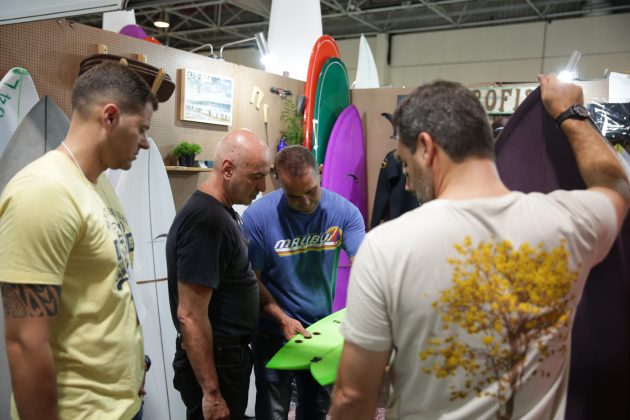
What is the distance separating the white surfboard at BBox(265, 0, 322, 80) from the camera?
16.1 ft

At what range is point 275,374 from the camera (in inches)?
88.1

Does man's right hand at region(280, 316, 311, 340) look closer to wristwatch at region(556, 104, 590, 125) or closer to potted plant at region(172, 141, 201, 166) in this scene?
wristwatch at region(556, 104, 590, 125)

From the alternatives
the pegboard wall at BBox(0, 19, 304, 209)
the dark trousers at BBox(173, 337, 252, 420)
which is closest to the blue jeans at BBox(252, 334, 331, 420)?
the dark trousers at BBox(173, 337, 252, 420)

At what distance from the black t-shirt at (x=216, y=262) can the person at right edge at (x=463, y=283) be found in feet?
2.61

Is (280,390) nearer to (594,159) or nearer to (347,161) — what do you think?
(594,159)

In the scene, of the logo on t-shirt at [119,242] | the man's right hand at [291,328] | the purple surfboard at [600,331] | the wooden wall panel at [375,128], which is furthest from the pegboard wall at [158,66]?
the purple surfboard at [600,331]

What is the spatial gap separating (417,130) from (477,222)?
22 centimetres

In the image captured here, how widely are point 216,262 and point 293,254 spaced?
0.65m

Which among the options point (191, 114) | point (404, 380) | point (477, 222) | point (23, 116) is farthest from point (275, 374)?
point (191, 114)

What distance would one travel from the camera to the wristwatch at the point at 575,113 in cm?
124

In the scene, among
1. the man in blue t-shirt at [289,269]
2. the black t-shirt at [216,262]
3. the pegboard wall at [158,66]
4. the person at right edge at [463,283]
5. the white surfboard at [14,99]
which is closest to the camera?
the person at right edge at [463,283]

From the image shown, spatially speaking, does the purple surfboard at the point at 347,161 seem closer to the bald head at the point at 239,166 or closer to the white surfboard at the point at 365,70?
the white surfboard at the point at 365,70

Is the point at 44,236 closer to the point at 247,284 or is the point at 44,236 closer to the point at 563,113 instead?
the point at 247,284

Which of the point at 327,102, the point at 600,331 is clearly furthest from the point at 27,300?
the point at 327,102
